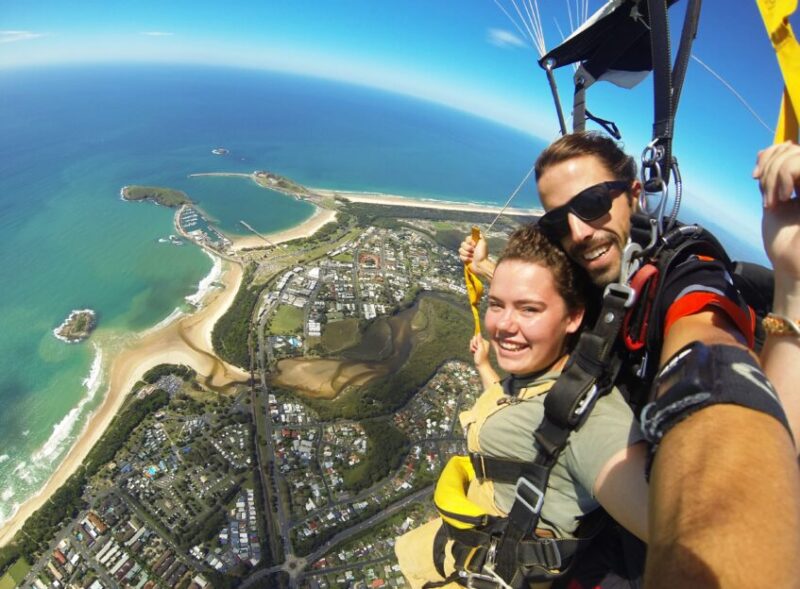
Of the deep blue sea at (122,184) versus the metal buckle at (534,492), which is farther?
the deep blue sea at (122,184)

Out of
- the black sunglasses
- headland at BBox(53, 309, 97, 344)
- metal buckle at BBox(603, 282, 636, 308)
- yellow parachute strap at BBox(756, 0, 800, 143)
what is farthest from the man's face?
headland at BBox(53, 309, 97, 344)

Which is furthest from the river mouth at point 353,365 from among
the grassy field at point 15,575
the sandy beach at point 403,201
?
the sandy beach at point 403,201

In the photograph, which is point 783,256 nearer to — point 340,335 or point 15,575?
point 15,575

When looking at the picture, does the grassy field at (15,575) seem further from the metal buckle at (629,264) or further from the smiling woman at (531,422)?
the metal buckle at (629,264)

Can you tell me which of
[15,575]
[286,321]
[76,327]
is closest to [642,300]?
[15,575]

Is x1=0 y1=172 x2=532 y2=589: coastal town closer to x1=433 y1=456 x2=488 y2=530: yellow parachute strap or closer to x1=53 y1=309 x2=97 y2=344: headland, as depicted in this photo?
x1=53 y1=309 x2=97 y2=344: headland
